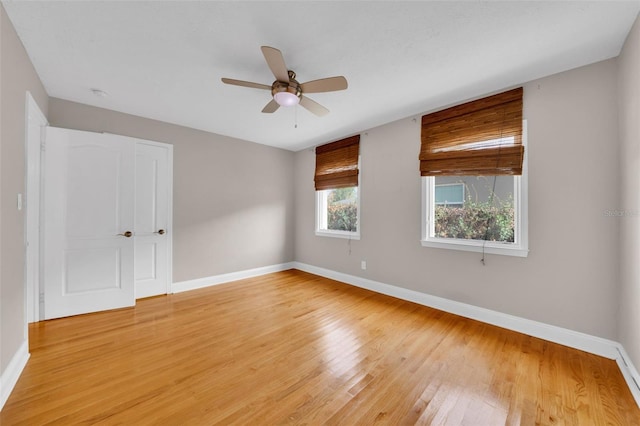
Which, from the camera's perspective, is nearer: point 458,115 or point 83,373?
point 83,373

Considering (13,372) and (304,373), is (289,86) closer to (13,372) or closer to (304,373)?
(304,373)

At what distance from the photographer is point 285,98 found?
2250 millimetres

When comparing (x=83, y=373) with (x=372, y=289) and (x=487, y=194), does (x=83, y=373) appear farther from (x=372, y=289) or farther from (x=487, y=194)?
(x=487, y=194)

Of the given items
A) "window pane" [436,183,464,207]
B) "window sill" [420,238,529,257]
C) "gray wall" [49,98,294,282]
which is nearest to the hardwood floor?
"window sill" [420,238,529,257]

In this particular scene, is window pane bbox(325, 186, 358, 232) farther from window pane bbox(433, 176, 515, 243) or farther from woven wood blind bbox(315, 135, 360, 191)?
window pane bbox(433, 176, 515, 243)

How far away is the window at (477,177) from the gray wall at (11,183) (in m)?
3.88

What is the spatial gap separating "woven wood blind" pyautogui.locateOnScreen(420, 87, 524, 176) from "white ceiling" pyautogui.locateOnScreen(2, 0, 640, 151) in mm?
191

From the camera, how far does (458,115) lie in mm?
2959

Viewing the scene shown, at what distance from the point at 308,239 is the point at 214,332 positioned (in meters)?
2.77

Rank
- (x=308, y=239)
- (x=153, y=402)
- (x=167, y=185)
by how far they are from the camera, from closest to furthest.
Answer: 1. (x=153, y=402)
2. (x=167, y=185)
3. (x=308, y=239)

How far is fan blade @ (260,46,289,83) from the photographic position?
1.71 metres

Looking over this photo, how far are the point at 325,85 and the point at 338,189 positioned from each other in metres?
2.67

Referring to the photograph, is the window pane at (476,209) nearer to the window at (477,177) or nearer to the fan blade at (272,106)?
the window at (477,177)

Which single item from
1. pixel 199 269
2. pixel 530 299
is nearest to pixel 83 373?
pixel 199 269
